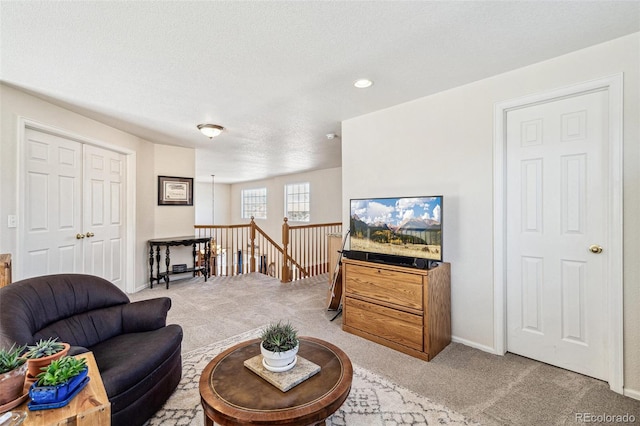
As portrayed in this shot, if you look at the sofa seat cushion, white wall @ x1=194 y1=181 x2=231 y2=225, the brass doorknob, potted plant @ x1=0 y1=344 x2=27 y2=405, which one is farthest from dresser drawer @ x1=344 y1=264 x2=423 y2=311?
white wall @ x1=194 y1=181 x2=231 y2=225

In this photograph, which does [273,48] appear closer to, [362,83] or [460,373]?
[362,83]

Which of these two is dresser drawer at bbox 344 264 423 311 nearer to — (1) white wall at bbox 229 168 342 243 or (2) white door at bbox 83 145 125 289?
(2) white door at bbox 83 145 125 289

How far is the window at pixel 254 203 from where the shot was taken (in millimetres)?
10505

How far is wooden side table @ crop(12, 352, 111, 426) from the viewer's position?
0.95 meters

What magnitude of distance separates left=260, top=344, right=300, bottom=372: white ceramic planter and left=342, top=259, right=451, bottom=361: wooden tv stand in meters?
1.41

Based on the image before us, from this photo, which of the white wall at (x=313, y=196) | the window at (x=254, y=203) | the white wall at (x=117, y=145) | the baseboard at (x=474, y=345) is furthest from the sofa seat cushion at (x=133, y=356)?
the window at (x=254, y=203)

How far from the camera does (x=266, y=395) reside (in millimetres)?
1369

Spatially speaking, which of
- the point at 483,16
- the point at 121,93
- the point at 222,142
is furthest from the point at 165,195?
the point at 483,16

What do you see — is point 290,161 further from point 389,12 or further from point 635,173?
point 635,173

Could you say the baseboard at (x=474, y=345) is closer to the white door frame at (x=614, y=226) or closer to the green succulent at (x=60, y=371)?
the white door frame at (x=614, y=226)

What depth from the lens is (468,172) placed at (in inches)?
108

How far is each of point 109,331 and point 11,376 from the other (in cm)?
112

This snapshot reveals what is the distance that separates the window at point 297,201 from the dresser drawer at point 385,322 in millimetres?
5703

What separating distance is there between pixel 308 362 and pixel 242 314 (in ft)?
7.31
